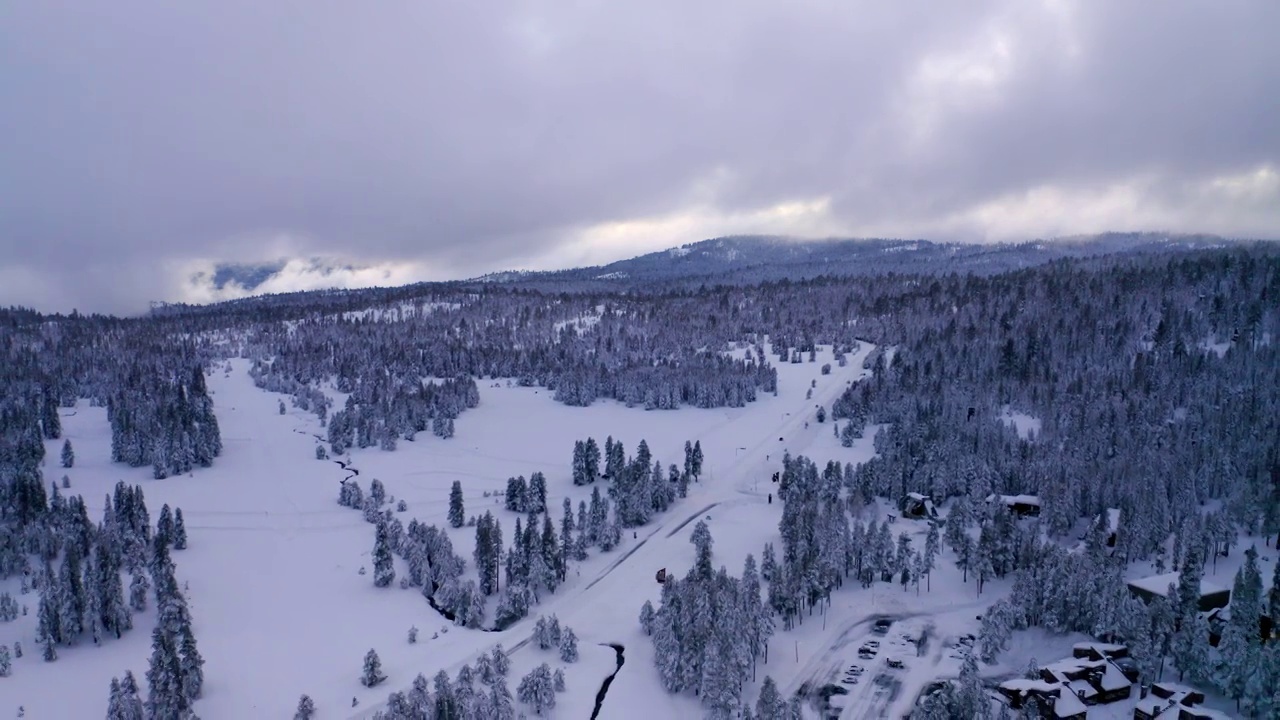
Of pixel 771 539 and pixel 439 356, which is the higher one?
pixel 439 356

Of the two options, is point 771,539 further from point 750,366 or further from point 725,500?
point 750,366

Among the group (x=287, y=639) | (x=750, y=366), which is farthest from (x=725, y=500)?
(x=750, y=366)

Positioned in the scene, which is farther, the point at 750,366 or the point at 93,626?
the point at 750,366

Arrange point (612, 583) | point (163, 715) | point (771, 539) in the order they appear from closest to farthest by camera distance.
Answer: point (163, 715)
point (612, 583)
point (771, 539)

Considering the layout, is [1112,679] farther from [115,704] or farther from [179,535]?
[179,535]

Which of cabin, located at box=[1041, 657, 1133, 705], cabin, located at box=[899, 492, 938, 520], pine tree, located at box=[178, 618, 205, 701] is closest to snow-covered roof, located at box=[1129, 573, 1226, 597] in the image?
cabin, located at box=[1041, 657, 1133, 705]

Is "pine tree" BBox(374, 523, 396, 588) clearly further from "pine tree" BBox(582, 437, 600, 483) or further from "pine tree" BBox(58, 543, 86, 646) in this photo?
"pine tree" BBox(582, 437, 600, 483)
